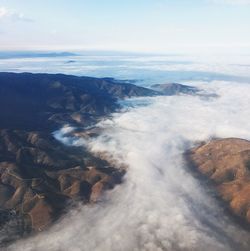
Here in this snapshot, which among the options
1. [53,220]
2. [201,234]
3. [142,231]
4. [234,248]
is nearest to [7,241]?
[53,220]

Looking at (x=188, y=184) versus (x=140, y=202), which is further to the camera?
(x=188, y=184)

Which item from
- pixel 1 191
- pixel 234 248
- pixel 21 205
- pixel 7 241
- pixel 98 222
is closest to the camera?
pixel 234 248

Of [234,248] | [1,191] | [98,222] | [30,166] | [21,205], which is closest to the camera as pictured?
[234,248]

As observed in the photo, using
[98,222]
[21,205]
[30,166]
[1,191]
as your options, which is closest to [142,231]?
[98,222]

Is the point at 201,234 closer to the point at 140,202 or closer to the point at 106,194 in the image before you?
the point at 140,202

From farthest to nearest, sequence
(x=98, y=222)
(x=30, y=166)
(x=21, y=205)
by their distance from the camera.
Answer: (x=30, y=166)
(x=21, y=205)
(x=98, y=222)

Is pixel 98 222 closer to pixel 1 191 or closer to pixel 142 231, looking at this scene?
pixel 142 231
